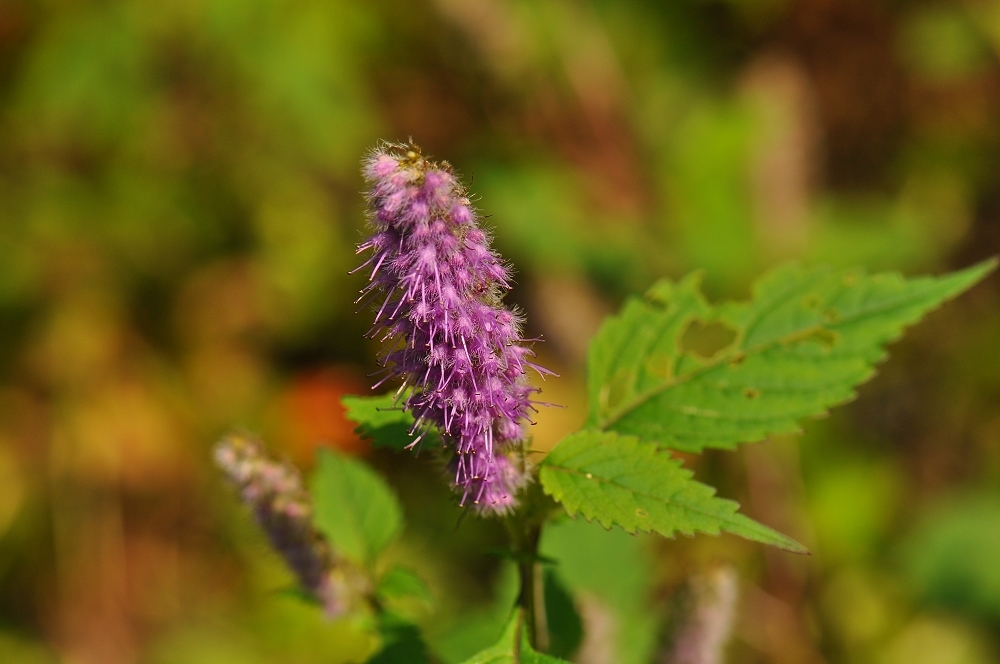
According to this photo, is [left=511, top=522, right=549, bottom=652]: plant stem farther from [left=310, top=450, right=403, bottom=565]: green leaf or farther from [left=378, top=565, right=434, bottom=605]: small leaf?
[left=310, top=450, right=403, bottom=565]: green leaf

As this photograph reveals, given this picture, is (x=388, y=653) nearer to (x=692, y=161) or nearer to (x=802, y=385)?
(x=802, y=385)

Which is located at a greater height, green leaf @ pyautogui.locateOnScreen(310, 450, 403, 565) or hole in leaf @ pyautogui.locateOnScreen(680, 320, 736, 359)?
hole in leaf @ pyautogui.locateOnScreen(680, 320, 736, 359)

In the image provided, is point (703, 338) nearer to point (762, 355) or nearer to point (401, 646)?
point (762, 355)

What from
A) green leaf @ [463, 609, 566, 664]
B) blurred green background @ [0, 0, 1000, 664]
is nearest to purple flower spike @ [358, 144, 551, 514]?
green leaf @ [463, 609, 566, 664]

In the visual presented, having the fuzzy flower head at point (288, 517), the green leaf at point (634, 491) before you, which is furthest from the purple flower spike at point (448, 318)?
the fuzzy flower head at point (288, 517)

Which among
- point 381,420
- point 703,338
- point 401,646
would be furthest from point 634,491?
point 703,338

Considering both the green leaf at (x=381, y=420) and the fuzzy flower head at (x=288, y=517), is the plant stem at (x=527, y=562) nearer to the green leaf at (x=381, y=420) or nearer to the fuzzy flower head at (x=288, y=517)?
the green leaf at (x=381, y=420)
